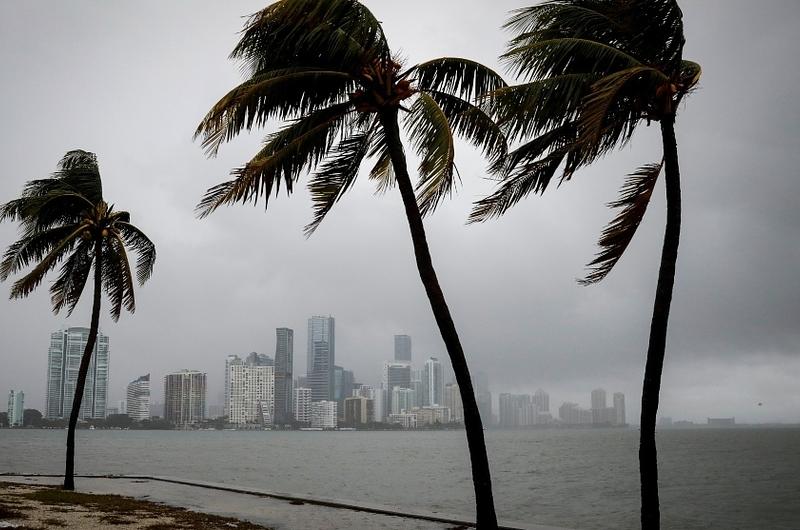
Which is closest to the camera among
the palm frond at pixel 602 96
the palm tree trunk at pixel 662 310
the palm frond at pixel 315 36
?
the palm frond at pixel 602 96

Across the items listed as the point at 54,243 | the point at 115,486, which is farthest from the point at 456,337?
the point at 115,486

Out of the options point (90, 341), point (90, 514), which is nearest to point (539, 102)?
point (90, 514)

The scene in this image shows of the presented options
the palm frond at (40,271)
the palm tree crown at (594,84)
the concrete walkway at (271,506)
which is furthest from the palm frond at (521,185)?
the palm frond at (40,271)

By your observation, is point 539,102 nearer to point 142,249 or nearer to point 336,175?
point 336,175

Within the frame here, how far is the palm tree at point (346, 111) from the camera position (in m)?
9.92

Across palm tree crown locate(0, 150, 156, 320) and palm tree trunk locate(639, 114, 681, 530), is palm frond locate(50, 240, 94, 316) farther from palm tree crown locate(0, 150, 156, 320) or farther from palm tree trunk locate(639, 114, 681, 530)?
palm tree trunk locate(639, 114, 681, 530)

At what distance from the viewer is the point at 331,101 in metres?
11.5

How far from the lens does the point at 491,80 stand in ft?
36.7

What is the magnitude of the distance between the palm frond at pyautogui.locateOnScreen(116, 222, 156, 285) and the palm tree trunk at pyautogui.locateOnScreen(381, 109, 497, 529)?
1155 centimetres

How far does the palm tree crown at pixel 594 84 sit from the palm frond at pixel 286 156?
9.39 ft

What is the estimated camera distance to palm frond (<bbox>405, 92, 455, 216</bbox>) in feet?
32.1

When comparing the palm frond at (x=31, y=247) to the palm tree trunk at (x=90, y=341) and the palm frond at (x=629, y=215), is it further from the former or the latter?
the palm frond at (x=629, y=215)

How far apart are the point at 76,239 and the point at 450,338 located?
1307 cm

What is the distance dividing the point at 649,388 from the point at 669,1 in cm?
519
